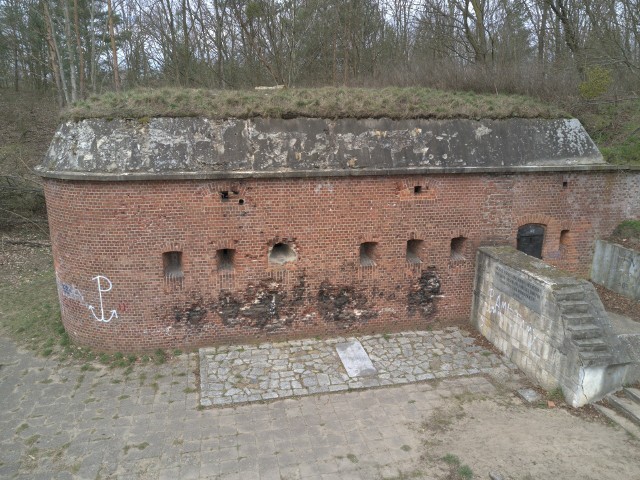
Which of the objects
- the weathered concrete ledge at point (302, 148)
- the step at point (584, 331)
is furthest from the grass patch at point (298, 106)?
the step at point (584, 331)

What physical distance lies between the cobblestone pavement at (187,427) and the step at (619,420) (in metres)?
1.47

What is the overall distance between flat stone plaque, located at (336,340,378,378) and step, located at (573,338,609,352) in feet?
10.2

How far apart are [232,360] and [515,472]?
465 centimetres

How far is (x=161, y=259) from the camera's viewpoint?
7.69 meters

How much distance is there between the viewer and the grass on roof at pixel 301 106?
779 centimetres

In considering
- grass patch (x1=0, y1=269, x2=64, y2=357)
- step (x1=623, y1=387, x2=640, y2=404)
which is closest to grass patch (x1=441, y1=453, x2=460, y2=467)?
step (x1=623, y1=387, x2=640, y2=404)

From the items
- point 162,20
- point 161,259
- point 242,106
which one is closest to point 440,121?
point 242,106

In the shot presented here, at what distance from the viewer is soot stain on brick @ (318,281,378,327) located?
27.7 ft

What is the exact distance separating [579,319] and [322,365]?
4.12m

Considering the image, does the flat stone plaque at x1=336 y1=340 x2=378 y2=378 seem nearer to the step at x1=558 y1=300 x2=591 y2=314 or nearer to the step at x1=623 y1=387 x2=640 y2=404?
the step at x1=558 y1=300 x2=591 y2=314

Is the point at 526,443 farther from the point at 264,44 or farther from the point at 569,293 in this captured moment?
the point at 264,44

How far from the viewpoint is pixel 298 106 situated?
27.0 feet

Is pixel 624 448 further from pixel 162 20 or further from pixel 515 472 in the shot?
pixel 162 20

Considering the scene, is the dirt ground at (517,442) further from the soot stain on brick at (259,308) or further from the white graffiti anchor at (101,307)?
the white graffiti anchor at (101,307)
